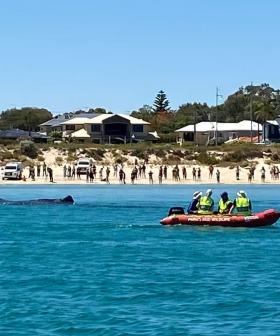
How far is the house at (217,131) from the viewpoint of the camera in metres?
136

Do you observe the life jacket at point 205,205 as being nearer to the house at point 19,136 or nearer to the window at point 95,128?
the house at point 19,136

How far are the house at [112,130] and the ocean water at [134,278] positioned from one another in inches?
2929

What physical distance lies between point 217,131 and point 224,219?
307 feet

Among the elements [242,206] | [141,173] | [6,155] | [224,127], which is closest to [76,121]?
[224,127]

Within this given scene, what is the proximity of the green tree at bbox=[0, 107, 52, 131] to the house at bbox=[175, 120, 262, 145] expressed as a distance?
1173 inches

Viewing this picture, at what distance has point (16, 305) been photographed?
2506 centimetres

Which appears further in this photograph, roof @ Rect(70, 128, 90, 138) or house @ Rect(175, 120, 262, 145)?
house @ Rect(175, 120, 262, 145)


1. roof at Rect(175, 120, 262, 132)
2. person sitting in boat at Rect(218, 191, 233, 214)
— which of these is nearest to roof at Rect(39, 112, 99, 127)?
roof at Rect(175, 120, 262, 132)

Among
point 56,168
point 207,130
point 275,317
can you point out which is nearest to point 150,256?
point 275,317

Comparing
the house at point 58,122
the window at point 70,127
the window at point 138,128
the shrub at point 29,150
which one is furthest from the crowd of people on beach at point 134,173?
the house at point 58,122

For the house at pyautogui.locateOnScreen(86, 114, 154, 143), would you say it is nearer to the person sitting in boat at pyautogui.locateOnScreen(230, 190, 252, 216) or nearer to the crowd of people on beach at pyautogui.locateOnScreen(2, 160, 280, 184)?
the crowd of people on beach at pyautogui.locateOnScreen(2, 160, 280, 184)

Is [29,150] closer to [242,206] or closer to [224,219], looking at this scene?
[242,206]

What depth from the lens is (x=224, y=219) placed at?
4225 centimetres

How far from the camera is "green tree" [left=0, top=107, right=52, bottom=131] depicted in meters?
163
